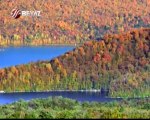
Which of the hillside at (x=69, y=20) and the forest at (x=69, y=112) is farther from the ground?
the hillside at (x=69, y=20)

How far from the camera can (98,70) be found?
311 feet

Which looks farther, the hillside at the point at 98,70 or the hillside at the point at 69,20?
the hillside at the point at 69,20

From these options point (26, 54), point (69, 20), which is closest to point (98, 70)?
point (26, 54)

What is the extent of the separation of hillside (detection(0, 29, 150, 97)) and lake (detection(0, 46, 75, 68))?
11.2 meters

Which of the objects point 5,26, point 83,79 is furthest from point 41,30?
point 83,79

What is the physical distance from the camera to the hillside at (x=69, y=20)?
161375mm

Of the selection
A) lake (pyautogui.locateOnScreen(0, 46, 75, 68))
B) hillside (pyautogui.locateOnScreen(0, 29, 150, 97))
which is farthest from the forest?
lake (pyautogui.locateOnScreen(0, 46, 75, 68))

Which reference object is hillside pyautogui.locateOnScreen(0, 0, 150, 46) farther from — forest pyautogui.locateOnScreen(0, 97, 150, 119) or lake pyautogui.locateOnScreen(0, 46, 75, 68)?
forest pyautogui.locateOnScreen(0, 97, 150, 119)

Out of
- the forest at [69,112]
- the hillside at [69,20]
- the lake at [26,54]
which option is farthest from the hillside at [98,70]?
the hillside at [69,20]

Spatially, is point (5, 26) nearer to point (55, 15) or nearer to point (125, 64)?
point (55, 15)

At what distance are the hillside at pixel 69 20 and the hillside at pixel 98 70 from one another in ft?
181

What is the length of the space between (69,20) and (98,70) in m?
76.3

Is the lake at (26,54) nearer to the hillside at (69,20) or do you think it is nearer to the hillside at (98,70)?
the hillside at (69,20)

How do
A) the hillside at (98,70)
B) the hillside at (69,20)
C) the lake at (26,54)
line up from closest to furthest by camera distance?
the hillside at (98,70) < the lake at (26,54) < the hillside at (69,20)
